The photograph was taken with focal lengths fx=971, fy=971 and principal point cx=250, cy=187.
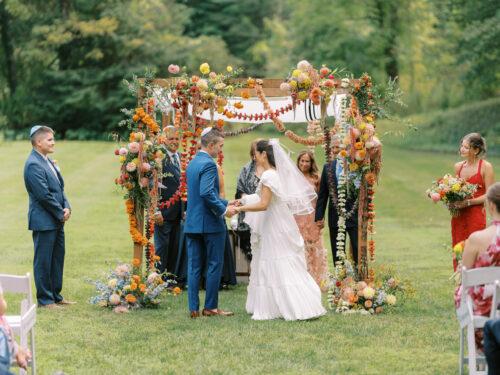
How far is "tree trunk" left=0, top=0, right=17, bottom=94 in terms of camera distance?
52219mm

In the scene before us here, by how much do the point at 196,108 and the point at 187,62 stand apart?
134ft

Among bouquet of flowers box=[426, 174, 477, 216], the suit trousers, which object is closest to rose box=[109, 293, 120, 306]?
the suit trousers

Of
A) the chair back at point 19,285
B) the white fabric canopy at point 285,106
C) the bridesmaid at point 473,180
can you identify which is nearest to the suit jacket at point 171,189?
the white fabric canopy at point 285,106

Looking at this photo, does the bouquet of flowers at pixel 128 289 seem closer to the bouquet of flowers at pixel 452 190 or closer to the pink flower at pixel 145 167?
the pink flower at pixel 145 167

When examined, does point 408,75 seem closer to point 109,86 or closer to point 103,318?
point 109,86

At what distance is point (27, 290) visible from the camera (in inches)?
281

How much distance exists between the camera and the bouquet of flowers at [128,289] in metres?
→ 10.5

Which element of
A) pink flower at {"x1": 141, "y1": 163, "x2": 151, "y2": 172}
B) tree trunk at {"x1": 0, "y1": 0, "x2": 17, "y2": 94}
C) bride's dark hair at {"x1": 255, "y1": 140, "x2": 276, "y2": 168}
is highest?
tree trunk at {"x1": 0, "y1": 0, "x2": 17, "y2": 94}

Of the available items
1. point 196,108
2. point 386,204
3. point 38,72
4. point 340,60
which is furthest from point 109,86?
point 196,108

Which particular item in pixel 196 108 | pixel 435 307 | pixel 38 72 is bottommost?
pixel 435 307

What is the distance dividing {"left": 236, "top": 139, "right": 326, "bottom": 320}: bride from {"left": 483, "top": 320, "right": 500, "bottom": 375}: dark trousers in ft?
12.2

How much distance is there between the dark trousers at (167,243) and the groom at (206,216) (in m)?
2.03

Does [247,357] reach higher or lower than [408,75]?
lower

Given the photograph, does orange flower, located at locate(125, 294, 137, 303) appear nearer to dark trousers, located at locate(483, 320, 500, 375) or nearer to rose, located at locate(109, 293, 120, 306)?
rose, located at locate(109, 293, 120, 306)
